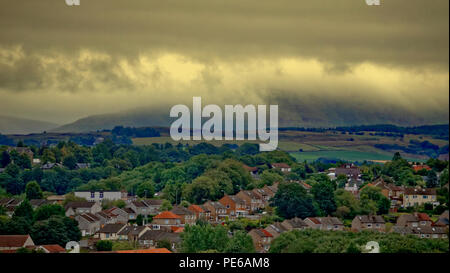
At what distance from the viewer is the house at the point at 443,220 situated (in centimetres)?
3631

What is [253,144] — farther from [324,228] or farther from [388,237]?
[388,237]

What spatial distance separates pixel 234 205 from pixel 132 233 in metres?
9.85

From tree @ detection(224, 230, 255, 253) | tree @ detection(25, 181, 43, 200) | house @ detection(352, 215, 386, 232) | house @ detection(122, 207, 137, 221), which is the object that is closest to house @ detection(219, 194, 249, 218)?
house @ detection(122, 207, 137, 221)

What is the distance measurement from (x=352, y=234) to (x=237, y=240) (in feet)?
14.0

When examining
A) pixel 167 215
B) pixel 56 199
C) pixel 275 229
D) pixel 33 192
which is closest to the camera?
pixel 275 229

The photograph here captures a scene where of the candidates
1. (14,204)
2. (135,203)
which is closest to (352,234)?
(135,203)

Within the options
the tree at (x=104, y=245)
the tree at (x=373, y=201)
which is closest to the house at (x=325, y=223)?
the tree at (x=373, y=201)

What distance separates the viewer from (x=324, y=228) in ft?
116

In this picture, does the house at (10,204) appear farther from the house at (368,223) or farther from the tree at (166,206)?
the house at (368,223)

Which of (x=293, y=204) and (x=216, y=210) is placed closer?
(x=293, y=204)

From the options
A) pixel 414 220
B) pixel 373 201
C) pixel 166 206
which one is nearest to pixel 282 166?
pixel 373 201

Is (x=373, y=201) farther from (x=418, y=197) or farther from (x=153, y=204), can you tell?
(x=153, y=204)

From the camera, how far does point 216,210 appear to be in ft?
133

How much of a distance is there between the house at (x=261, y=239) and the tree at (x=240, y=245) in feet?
1.88
